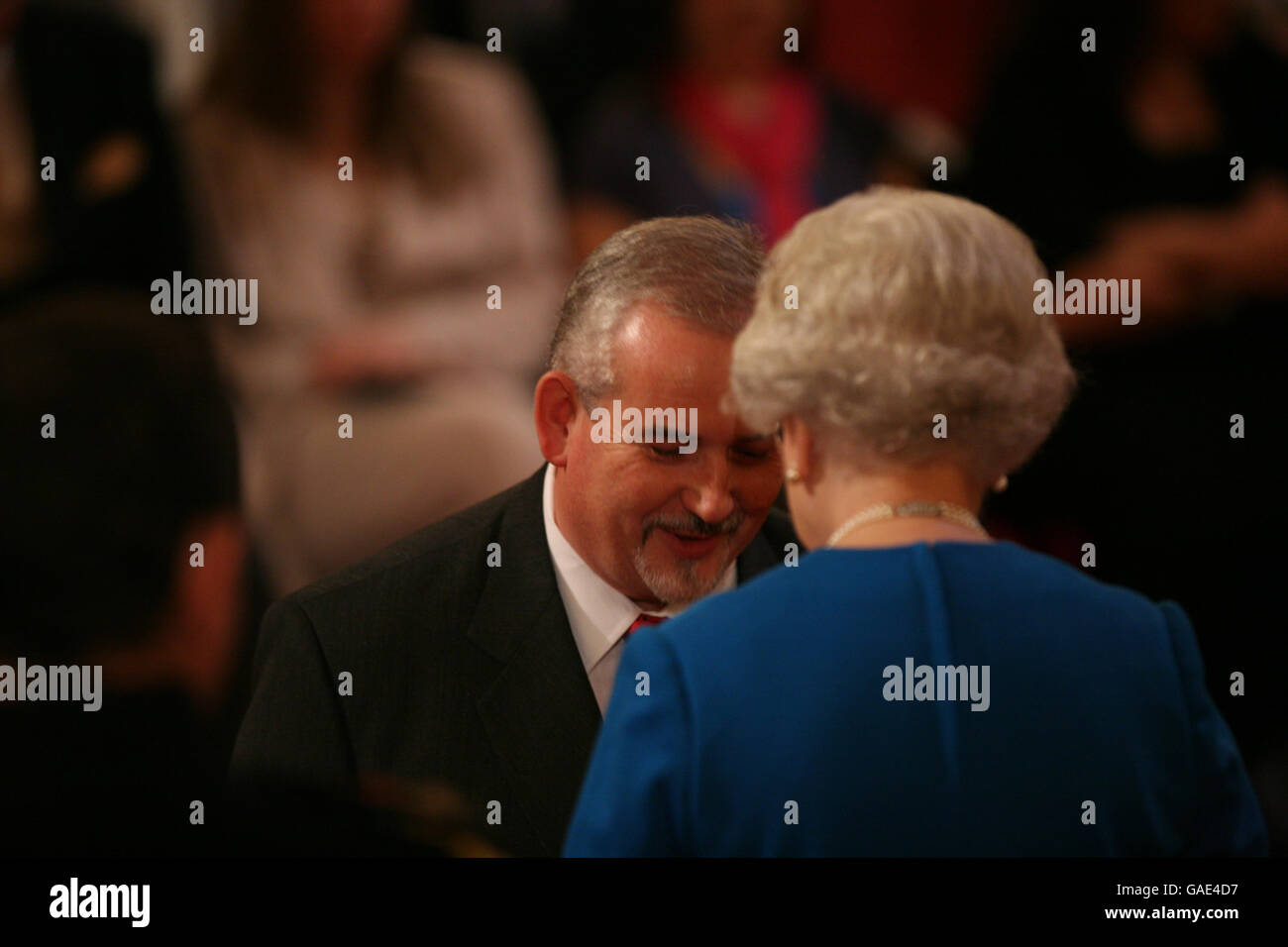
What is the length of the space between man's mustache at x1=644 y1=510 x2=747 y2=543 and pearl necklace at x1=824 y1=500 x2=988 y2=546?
1.93 ft

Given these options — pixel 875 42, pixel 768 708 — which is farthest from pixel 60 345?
pixel 875 42

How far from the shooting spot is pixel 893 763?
1709 millimetres

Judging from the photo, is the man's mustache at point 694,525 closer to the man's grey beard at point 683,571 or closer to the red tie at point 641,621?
the man's grey beard at point 683,571

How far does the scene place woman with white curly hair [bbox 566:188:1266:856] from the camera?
170 cm

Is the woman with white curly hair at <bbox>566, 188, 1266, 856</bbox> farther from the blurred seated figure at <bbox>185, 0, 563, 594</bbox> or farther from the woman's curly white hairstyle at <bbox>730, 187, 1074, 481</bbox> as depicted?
the blurred seated figure at <bbox>185, 0, 563, 594</bbox>

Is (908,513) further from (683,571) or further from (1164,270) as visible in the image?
(1164,270)

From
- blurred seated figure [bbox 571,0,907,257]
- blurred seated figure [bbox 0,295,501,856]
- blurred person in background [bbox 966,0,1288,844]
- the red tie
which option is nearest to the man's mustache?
the red tie

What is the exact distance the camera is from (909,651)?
5.67 feet

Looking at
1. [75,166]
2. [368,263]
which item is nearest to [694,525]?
[368,263]

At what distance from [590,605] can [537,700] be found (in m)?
0.19

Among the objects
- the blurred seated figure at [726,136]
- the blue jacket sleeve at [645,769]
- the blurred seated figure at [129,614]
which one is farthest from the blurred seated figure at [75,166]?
the blue jacket sleeve at [645,769]

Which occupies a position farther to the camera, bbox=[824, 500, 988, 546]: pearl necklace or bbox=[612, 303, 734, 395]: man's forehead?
bbox=[612, 303, 734, 395]: man's forehead

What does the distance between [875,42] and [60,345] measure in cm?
317

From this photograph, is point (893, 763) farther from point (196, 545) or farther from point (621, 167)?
point (621, 167)
